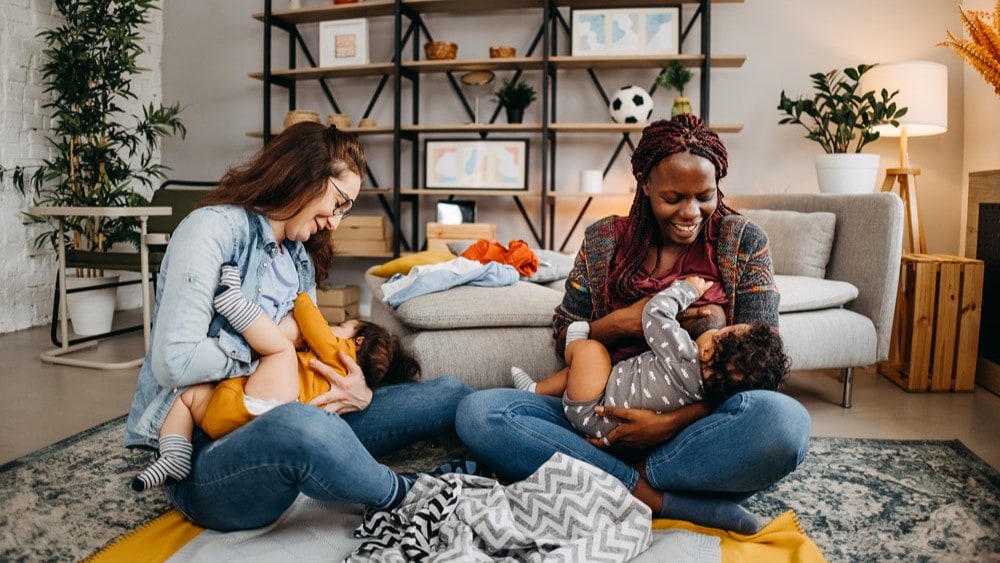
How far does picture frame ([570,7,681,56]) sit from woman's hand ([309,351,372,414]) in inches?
121

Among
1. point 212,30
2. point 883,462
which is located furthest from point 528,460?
point 212,30

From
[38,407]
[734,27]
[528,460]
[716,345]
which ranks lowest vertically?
[38,407]

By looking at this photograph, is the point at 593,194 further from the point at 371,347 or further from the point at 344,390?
the point at 344,390

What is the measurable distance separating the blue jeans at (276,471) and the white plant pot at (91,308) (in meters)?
2.83

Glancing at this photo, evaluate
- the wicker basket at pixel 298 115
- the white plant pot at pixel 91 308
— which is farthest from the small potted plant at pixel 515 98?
the white plant pot at pixel 91 308

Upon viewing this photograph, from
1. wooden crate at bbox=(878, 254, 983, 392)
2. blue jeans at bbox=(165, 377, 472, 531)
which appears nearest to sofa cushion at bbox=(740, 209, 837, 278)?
wooden crate at bbox=(878, 254, 983, 392)

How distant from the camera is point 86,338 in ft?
11.9

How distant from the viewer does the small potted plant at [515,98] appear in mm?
4418

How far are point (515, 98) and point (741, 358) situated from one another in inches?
128

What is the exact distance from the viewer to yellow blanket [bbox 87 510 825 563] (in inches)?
55.5

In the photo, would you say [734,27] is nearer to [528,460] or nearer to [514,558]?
[528,460]

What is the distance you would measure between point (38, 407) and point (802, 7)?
173 inches

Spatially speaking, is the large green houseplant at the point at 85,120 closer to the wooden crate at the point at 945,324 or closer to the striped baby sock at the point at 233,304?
the striped baby sock at the point at 233,304

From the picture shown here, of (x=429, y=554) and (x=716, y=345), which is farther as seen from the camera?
(x=716, y=345)
